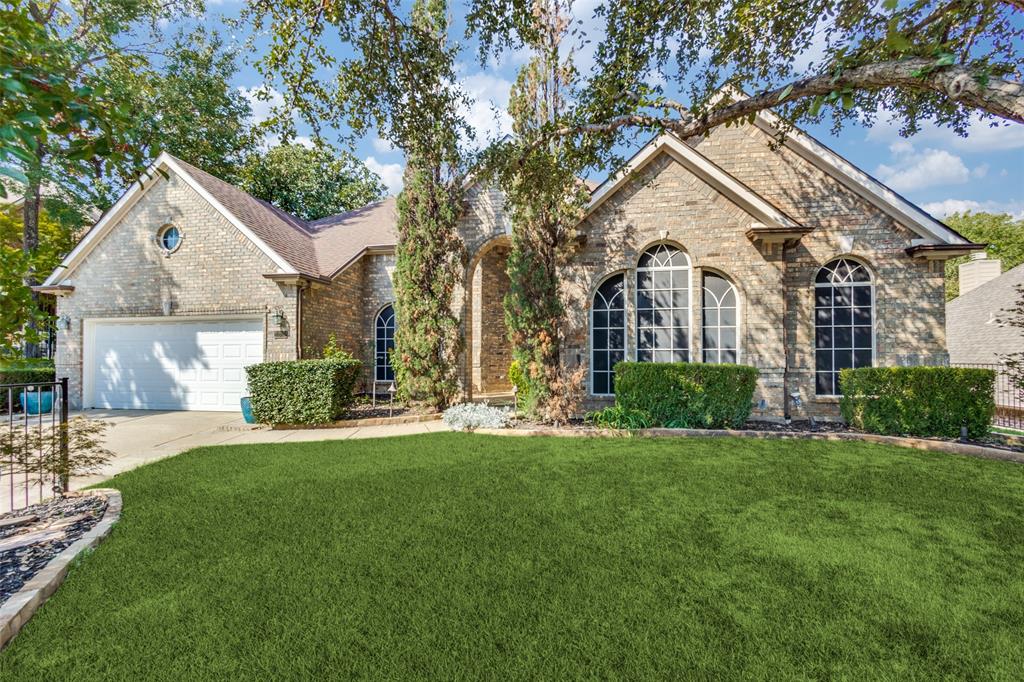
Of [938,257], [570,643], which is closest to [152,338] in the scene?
[570,643]

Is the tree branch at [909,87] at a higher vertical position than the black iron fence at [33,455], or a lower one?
higher

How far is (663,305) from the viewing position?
33.9 ft

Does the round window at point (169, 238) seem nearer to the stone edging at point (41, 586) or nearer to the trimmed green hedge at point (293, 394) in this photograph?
the trimmed green hedge at point (293, 394)

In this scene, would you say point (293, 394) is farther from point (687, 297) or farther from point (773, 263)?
point (773, 263)

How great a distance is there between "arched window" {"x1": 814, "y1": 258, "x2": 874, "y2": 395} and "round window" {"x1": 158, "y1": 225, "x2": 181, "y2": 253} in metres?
17.0

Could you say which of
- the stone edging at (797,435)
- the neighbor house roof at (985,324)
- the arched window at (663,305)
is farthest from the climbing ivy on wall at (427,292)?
the neighbor house roof at (985,324)

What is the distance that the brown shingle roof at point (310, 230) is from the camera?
12281 mm

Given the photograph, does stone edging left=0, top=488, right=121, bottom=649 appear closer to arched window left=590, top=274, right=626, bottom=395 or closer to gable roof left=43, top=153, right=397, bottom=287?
gable roof left=43, top=153, right=397, bottom=287

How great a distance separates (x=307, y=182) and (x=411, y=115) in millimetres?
19145

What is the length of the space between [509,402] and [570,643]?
1064 centimetres

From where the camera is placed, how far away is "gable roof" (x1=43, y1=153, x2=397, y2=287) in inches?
467

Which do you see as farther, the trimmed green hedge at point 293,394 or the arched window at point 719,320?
the arched window at point 719,320

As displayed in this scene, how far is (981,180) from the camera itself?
15547 millimetres

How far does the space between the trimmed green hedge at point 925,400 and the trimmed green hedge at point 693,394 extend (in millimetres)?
2004
